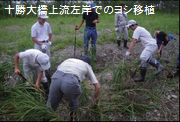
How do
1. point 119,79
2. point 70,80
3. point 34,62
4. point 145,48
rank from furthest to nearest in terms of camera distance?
point 145,48 → point 119,79 → point 34,62 → point 70,80

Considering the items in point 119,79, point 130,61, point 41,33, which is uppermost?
point 41,33

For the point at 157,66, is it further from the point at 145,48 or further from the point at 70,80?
the point at 70,80

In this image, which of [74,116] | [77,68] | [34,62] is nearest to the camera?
[77,68]

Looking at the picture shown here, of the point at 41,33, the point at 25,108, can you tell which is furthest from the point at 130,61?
the point at 25,108

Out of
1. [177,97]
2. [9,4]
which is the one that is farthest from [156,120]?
[9,4]

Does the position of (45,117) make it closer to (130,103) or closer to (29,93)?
(29,93)

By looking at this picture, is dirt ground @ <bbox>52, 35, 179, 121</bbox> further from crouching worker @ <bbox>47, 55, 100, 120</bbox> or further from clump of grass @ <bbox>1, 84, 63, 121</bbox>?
clump of grass @ <bbox>1, 84, 63, 121</bbox>

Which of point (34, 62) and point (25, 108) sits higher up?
point (34, 62)

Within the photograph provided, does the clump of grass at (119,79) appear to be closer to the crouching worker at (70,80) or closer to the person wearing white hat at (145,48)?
the person wearing white hat at (145,48)

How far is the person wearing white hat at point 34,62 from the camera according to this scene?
9.27ft

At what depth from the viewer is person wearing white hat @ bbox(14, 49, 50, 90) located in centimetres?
283

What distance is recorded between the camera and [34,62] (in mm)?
3072

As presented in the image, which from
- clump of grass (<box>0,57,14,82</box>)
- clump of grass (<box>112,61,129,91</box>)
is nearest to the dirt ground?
clump of grass (<box>112,61,129,91</box>)

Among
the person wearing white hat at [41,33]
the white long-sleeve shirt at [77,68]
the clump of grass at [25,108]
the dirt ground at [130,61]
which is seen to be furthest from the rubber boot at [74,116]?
the person wearing white hat at [41,33]
